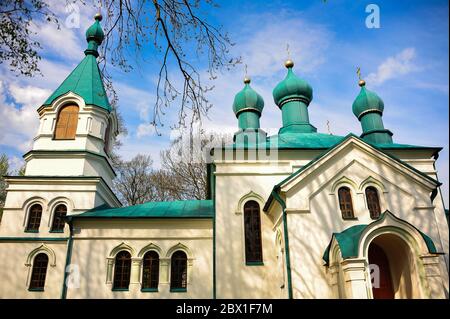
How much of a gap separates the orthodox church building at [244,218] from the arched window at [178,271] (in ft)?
0.16

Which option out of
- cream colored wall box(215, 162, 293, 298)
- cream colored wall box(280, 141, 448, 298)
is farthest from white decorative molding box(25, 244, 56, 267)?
cream colored wall box(280, 141, 448, 298)

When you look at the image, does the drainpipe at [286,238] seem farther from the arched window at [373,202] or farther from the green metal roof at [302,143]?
the green metal roof at [302,143]

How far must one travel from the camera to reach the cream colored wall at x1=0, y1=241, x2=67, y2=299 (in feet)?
36.5

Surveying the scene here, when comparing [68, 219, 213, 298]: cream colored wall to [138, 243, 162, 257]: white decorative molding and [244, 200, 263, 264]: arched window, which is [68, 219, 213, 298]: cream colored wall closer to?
[138, 243, 162, 257]: white decorative molding

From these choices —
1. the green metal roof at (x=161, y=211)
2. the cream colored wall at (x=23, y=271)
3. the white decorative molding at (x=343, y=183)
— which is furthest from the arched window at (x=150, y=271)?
the white decorative molding at (x=343, y=183)

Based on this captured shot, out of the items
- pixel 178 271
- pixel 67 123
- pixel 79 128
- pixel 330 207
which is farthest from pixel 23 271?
pixel 330 207

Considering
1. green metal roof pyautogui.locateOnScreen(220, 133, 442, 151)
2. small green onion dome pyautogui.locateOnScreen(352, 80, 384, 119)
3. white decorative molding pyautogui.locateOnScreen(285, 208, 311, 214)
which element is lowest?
white decorative molding pyautogui.locateOnScreen(285, 208, 311, 214)

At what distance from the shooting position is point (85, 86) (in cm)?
1507

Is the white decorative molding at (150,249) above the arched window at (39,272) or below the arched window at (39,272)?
above

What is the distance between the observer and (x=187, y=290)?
36.1 ft

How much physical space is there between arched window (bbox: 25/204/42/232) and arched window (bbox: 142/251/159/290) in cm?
448

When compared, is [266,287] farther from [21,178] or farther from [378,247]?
[21,178]

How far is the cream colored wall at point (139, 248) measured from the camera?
35.9 ft
